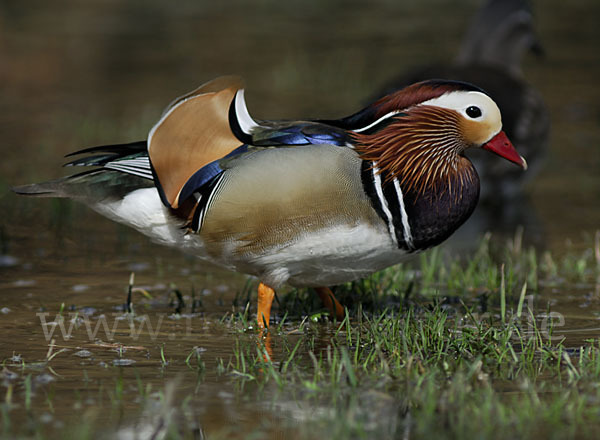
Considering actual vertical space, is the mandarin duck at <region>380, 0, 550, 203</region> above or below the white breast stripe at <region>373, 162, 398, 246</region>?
above

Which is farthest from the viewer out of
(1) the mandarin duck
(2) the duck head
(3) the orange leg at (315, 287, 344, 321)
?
(1) the mandarin duck

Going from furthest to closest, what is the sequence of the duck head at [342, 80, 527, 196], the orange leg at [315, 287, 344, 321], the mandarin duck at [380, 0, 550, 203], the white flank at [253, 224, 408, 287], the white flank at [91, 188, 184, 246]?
the mandarin duck at [380, 0, 550, 203]
the orange leg at [315, 287, 344, 321]
the white flank at [91, 188, 184, 246]
the duck head at [342, 80, 527, 196]
the white flank at [253, 224, 408, 287]

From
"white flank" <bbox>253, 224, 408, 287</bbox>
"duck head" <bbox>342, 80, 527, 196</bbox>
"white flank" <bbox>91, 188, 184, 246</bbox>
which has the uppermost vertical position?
"duck head" <bbox>342, 80, 527, 196</bbox>

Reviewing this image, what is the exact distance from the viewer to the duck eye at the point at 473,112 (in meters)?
4.73

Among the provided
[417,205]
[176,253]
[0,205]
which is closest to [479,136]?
[417,205]

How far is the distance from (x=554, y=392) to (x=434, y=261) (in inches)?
87.9

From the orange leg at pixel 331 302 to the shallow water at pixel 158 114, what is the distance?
53 centimetres

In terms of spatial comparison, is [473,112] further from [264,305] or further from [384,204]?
[264,305]

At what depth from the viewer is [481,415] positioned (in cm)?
354

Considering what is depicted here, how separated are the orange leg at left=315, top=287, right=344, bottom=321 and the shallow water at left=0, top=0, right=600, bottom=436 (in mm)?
529

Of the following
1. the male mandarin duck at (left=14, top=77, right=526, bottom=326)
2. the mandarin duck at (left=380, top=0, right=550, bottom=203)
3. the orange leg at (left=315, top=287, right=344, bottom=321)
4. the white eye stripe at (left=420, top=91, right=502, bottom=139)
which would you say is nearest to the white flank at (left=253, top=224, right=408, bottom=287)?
the male mandarin duck at (left=14, top=77, right=526, bottom=326)

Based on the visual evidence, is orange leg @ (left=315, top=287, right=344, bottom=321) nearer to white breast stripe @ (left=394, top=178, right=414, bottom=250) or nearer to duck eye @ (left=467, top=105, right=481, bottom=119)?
white breast stripe @ (left=394, top=178, right=414, bottom=250)

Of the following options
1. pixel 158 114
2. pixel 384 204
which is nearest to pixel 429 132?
pixel 384 204

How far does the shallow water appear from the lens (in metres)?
4.34
